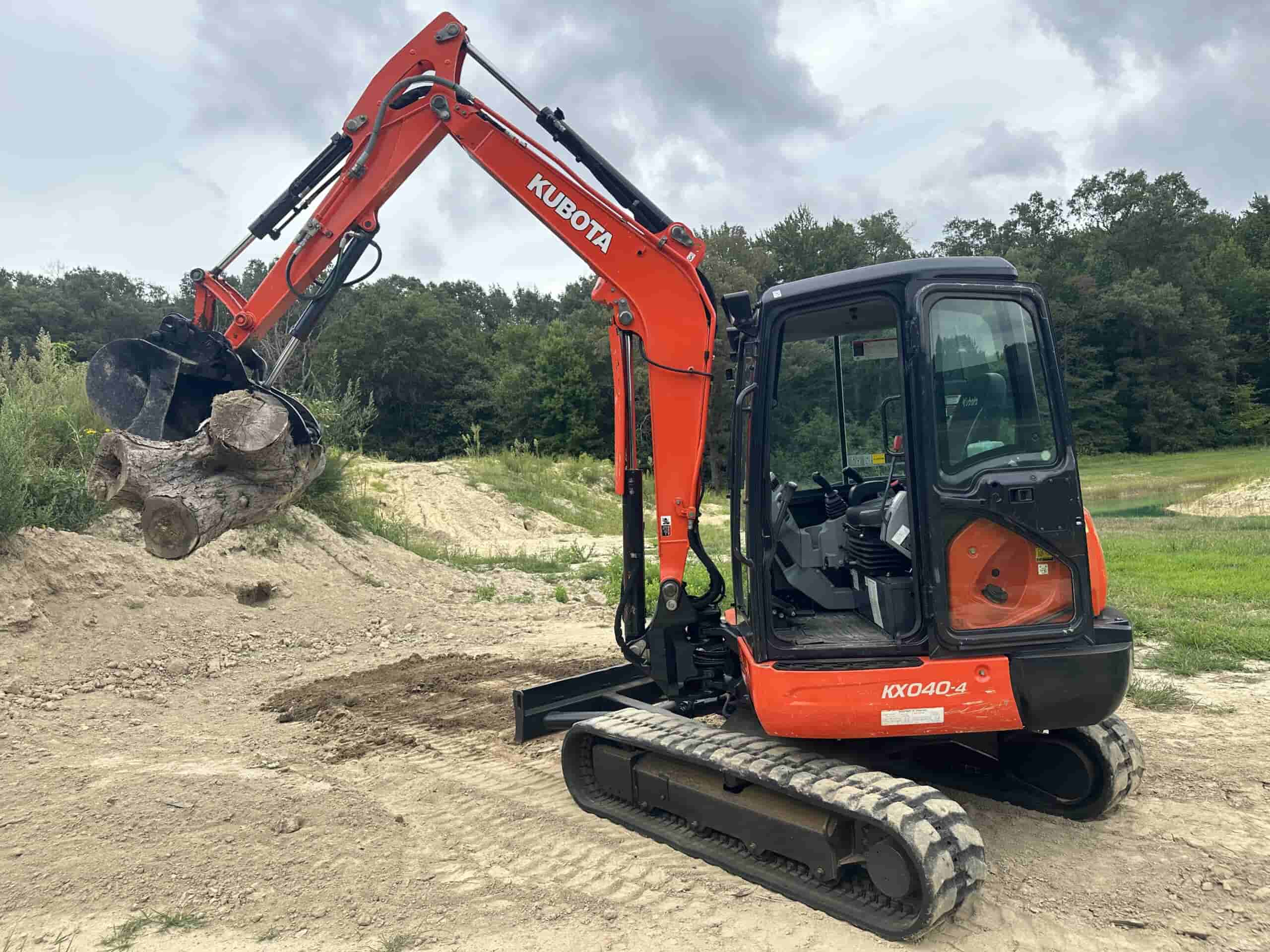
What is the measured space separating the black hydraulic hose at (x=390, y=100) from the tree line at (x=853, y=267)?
26.8m

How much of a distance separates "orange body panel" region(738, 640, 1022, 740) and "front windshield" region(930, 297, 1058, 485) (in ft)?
2.52

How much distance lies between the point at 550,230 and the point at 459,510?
44.8 feet

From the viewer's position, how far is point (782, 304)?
410cm

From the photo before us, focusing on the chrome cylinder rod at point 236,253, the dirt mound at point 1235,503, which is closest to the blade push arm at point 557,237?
the chrome cylinder rod at point 236,253

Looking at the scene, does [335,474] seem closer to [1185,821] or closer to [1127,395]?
[1185,821]

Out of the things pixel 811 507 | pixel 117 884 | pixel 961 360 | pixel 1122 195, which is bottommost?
pixel 117 884

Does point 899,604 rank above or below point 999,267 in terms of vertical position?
below

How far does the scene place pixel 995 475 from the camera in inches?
145

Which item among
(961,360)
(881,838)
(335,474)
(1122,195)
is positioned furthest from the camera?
(1122,195)

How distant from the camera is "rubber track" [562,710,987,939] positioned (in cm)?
331

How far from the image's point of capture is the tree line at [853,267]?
131 feet

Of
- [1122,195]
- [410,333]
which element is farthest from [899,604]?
[1122,195]

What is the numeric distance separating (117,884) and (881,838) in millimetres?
3139

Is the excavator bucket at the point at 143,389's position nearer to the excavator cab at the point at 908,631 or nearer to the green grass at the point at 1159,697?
the excavator cab at the point at 908,631
